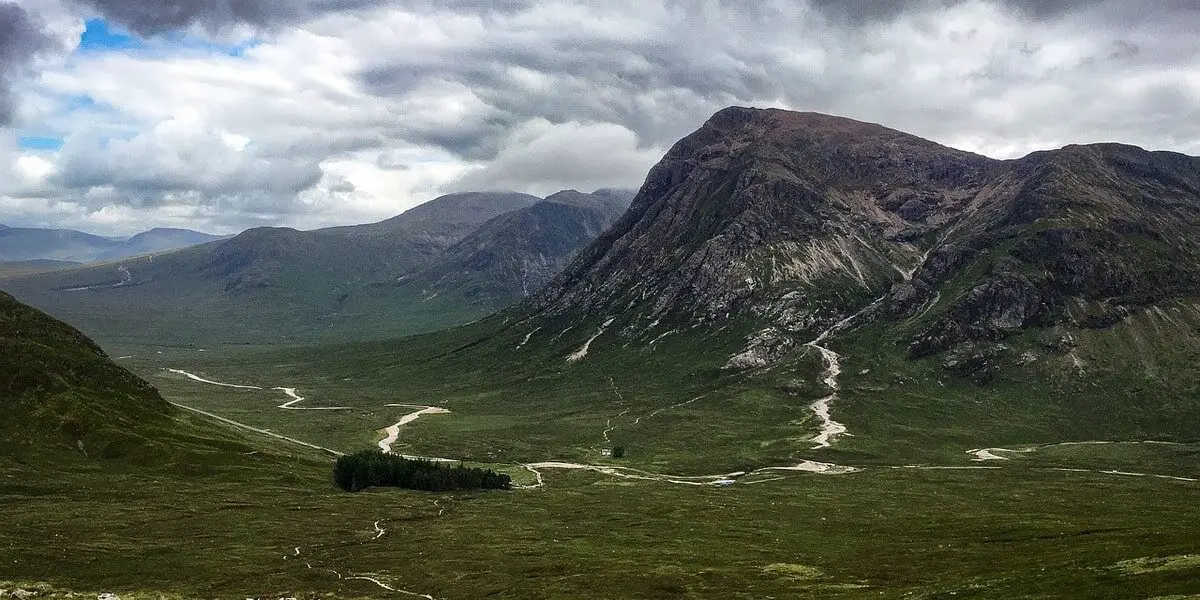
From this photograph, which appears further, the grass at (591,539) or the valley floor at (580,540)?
the grass at (591,539)

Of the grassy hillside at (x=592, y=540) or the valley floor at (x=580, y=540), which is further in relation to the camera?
the grassy hillside at (x=592, y=540)

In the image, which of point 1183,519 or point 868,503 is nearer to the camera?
point 1183,519

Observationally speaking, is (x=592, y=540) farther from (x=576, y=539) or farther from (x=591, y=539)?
(x=576, y=539)

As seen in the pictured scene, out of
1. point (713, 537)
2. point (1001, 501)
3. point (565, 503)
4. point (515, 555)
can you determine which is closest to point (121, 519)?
point (515, 555)

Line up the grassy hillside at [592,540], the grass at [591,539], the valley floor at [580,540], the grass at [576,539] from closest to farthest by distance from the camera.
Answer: the valley floor at [580,540] → the grassy hillside at [592,540] → the grass at [576,539] → the grass at [591,539]

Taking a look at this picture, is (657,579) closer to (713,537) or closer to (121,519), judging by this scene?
(713,537)

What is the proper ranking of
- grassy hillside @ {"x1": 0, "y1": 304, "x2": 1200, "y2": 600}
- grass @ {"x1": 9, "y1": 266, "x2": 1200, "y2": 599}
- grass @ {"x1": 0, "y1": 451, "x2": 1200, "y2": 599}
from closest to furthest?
1. grassy hillside @ {"x1": 0, "y1": 304, "x2": 1200, "y2": 600}
2. grass @ {"x1": 9, "y1": 266, "x2": 1200, "y2": 599}
3. grass @ {"x1": 0, "y1": 451, "x2": 1200, "y2": 599}

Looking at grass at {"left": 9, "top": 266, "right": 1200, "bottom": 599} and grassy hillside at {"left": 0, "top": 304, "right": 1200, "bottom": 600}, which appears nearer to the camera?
grassy hillside at {"left": 0, "top": 304, "right": 1200, "bottom": 600}

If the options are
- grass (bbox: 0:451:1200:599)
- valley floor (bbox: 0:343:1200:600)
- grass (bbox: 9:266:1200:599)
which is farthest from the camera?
grass (bbox: 0:451:1200:599)

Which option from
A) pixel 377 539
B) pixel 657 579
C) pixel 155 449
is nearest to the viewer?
pixel 657 579

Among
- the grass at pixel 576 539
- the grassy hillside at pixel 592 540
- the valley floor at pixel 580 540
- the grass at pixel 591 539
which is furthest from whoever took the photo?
the grass at pixel 591 539

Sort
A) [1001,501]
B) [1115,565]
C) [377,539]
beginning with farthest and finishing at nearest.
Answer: [1001,501], [377,539], [1115,565]
